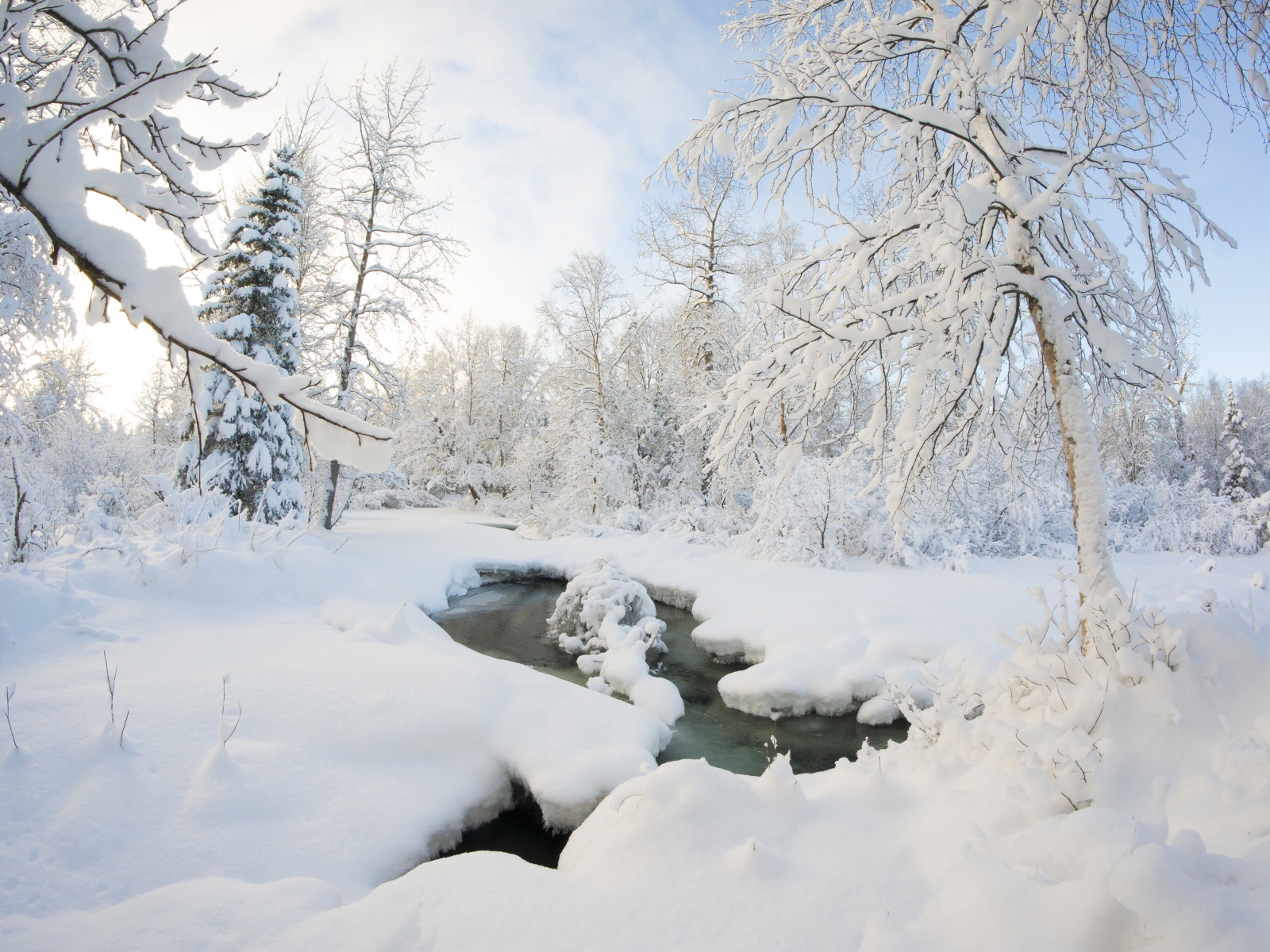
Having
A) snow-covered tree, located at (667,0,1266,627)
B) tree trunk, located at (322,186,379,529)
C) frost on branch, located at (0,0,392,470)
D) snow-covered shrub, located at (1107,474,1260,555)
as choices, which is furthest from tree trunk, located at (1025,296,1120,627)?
tree trunk, located at (322,186,379,529)

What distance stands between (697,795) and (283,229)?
14271 millimetres

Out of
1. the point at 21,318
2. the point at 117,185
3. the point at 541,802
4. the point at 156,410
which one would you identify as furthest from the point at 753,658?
the point at 156,410

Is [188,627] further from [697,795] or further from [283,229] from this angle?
[283,229]

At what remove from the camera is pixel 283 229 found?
40.2 ft

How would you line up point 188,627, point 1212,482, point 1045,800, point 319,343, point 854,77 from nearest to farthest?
point 1045,800 → point 854,77 → point 188,627 → point 319,343 → point 1212,482

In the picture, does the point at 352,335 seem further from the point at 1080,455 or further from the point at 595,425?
the point at 1080,455

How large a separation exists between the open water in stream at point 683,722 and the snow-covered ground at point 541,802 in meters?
Result: 0.27

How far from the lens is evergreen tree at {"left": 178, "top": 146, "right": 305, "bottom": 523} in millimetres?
11516

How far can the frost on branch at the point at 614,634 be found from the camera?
6.25 meters

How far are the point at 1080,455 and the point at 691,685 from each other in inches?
194

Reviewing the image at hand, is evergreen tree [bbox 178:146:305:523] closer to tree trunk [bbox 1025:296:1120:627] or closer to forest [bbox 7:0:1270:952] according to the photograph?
forest [bbox 7:0:1270:952]

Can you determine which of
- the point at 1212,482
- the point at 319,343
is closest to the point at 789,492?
the point at 319,343

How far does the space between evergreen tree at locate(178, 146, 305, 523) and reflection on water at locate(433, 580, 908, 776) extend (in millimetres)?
5091

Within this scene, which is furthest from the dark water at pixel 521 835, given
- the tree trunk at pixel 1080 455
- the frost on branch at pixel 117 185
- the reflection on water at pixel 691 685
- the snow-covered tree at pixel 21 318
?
the snow-covered tree at pixel 21 318
